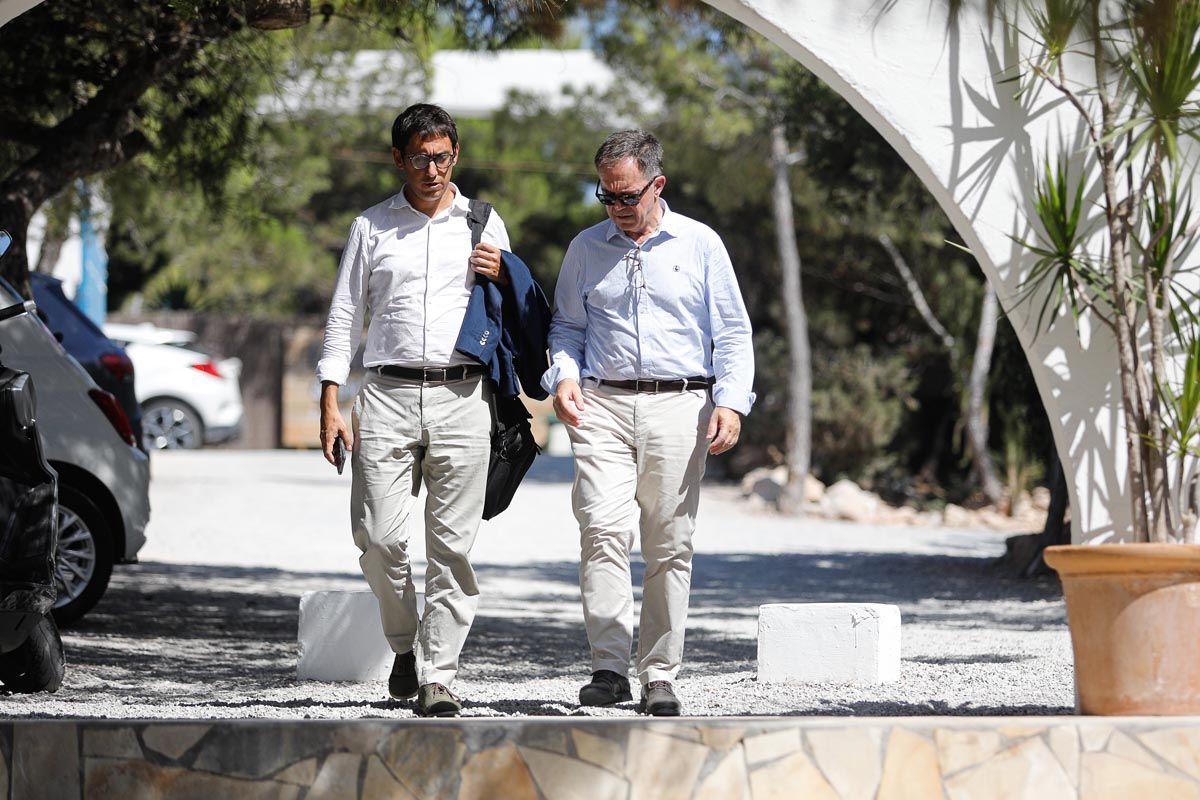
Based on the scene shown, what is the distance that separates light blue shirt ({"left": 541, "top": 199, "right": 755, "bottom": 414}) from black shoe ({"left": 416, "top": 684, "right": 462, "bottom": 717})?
98 cm

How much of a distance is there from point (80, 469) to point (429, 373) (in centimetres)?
338

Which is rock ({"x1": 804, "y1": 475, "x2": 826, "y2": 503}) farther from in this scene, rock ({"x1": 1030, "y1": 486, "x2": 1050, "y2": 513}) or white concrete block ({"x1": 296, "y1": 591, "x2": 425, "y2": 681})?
white concrete block ({"x1": 296, "y1": 591, "x2": 425, "y2": 681})

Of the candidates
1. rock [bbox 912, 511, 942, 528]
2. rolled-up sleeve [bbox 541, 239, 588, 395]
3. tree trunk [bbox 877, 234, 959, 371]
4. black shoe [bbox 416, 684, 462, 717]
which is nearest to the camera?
black shoe [bbox 416, 684, 462, 717]

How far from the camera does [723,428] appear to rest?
523cm

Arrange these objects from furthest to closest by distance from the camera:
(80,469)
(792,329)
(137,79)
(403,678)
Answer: (792,329) → (137,79) → (80,469) → (403,678)

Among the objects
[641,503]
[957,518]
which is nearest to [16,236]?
[641,503]

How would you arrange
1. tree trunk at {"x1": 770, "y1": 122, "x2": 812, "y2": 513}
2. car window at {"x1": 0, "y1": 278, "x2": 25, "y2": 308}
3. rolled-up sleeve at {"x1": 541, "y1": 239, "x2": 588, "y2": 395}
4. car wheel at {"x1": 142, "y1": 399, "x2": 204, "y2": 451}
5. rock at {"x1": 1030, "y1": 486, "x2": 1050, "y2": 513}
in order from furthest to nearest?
1. car wheel at {"x1": 142, "y1": 399, "x2": 204, "y2": 451}
2. rock at {"x1": 1030, "y1": 486, "x2": 1050, "y2": 513}
3. tree trunk at {"x1": 770, "y1": 122, "x2": 812, "y2": 513}
4. car window at {"x1": 0, "y1": 278, "x2": 25, "y2": 308}
5. rolled-up sleeve at {"x1": 541, "y1": 239, "x2": 588, "y2": 395}

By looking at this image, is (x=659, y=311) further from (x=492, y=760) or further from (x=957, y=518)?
(x=957, y=518)

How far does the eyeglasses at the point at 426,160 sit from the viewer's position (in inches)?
204

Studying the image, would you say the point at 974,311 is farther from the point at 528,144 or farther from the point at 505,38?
the point at 505,38

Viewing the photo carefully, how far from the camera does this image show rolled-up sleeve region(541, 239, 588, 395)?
5449 millimetres

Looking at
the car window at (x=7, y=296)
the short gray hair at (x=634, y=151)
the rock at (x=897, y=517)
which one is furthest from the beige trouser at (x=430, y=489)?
the rock at (x=897, y=517)

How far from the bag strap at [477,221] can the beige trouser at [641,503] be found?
57cm

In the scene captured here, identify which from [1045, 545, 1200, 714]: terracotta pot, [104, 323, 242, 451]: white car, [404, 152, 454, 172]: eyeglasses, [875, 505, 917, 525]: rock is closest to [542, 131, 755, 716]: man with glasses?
[404, 152, 454, 172]: eyeglasses
